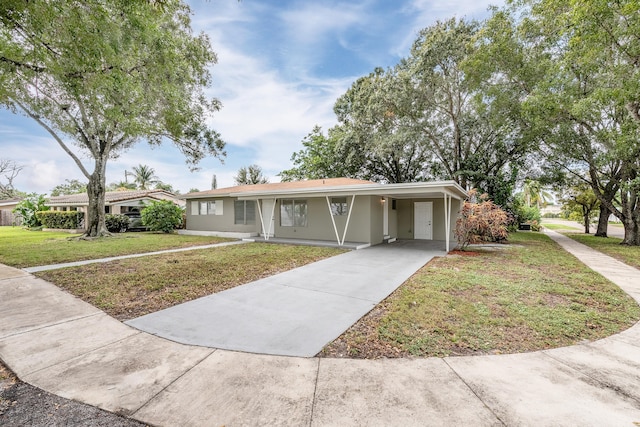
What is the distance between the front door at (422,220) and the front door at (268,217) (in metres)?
6.78

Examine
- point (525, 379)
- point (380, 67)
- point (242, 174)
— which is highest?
point (380, 67)

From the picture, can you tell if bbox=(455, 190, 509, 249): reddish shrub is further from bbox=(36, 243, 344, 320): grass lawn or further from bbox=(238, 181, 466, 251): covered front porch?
bbox=(36, 243, 344, 320): grass lawn

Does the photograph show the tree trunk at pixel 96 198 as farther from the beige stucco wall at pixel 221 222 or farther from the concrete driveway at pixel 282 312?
the concrete driveway at pixel 282 312

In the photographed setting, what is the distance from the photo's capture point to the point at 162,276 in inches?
238

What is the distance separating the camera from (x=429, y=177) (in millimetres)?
20750

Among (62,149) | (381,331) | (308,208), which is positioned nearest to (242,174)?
(62,149)

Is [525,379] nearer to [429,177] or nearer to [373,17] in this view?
[373,17]

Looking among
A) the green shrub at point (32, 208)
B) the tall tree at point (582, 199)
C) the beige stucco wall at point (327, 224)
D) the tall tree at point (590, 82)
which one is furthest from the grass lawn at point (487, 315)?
the green shrub at point (32, 208)

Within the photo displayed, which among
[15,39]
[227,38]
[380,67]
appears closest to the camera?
[15,39]

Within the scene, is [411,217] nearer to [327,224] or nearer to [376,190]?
[327,224]

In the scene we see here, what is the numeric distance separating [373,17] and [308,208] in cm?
730

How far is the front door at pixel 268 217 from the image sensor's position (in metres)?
13.3

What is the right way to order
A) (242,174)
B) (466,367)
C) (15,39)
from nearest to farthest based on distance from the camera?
1. (466,367)
2. (15,39)
3. (242,174)

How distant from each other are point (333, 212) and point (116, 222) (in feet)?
43.8
